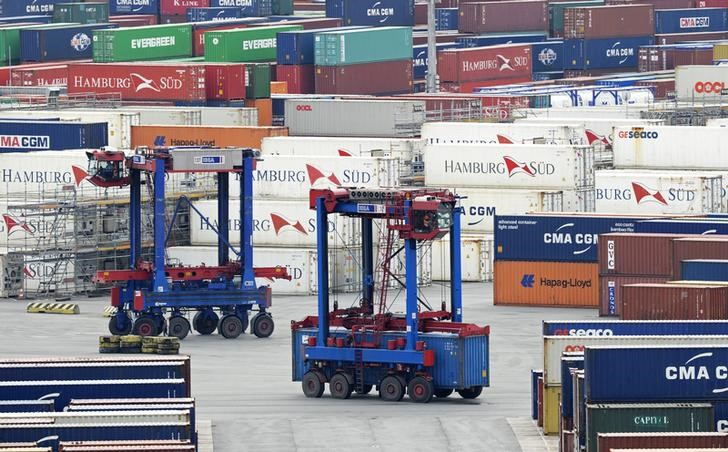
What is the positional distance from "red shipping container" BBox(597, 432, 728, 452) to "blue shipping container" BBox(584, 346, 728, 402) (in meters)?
2.83

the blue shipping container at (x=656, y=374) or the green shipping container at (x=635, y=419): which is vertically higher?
the blue shipping container at (x=656, y=374)

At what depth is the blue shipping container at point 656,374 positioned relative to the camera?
44.6 meters

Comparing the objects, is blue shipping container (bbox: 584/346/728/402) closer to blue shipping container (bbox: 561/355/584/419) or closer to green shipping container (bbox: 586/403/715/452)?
green shipping container (bbox: 586/403/715/452)

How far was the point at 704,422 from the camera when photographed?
4453 cm

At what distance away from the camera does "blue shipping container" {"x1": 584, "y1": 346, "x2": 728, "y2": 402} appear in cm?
4456

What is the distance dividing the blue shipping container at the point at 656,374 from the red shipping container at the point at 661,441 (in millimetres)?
2831

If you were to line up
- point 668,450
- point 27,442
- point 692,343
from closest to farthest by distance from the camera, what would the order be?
point 668,450 < point 27,442 < point 692,343

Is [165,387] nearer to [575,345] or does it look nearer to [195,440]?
[195,440]

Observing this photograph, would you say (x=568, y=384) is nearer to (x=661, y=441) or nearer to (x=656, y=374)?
(x=656, y=374)

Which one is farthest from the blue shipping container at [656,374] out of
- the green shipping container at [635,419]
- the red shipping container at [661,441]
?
the red shipping container at [661,441]

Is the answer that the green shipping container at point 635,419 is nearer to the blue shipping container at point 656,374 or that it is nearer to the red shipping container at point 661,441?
the blue shipping container at point 656,374

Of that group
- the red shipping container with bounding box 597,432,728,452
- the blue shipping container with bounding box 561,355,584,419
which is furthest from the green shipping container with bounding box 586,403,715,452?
the blue shipping container with bounding box 561,355,584,419

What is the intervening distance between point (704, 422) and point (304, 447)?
1005cm

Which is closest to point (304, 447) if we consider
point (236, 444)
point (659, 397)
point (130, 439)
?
point (236, 444)
